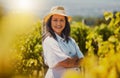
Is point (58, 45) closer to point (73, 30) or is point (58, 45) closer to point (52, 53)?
point (52, 53)

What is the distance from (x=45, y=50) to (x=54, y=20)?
0.83 feet

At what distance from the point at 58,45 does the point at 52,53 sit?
8 cm

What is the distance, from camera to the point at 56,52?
231 cm

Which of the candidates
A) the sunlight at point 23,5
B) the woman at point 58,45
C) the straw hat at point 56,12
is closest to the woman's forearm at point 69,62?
the woman at point 58,45

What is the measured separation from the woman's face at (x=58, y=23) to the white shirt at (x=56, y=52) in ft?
0.18

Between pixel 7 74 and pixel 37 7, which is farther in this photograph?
pixel 37 7

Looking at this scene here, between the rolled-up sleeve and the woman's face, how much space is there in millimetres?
89

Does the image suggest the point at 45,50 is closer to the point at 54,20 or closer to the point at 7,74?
the point at 54,20

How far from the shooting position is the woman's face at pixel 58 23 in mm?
2257

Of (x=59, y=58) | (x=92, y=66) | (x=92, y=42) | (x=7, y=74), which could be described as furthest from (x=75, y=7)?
(x=92, y=66)

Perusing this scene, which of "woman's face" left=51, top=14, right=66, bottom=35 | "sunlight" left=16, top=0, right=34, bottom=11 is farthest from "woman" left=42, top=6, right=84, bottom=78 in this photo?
"sunlight" left=16, top=0, right=34, bottom=11

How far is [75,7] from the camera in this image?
8.57 feet

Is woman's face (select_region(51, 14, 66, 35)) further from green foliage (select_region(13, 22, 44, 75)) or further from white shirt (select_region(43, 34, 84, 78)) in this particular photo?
green foliage (select_region(13, 22, 44, 75))

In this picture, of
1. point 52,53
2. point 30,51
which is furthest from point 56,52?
point 30,51
